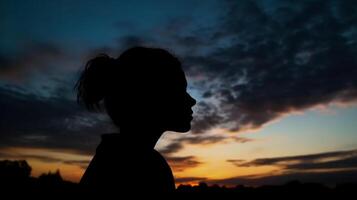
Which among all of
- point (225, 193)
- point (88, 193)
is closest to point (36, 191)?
point (225, 193)

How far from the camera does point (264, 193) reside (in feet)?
31.0

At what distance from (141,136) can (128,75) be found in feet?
1.80

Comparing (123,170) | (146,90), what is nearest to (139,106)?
(146,90)

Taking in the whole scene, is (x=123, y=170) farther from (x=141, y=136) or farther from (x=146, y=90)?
(x=146, y=90)

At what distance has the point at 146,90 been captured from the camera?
2.85 m

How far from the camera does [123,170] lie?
2363 mm

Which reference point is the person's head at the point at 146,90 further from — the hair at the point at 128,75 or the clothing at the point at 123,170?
the clothing at the point at 123,170

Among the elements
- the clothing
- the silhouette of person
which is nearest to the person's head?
the silhouette of person

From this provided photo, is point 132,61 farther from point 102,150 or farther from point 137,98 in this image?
point 102,150

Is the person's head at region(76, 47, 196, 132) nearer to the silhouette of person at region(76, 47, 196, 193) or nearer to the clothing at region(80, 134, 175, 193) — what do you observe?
the silhouette of person at region(76, 47, 196, 193)

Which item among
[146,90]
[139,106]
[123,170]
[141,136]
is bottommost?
[123,170]

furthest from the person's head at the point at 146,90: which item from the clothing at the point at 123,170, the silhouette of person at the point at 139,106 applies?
the clothing at the point at 123,170

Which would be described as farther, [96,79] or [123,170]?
[96,79]

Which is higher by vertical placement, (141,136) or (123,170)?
(141,136)
